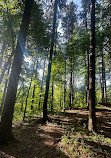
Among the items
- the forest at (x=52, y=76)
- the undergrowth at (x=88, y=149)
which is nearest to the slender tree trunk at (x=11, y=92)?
the forest at (x=52, y=76)

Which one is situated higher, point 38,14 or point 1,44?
point 38,14

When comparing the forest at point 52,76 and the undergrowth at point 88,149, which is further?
the forest at point 52,76

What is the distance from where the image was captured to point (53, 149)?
3742 millimetres

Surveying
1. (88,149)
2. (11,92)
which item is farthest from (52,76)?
(88,149)

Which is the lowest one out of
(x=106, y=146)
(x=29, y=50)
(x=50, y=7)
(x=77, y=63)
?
(x=106, y=146)

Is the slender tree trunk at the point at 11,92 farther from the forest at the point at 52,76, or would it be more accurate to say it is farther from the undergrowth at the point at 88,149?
the undergrowth at the point at 88,149

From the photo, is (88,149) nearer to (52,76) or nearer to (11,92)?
(11,92)

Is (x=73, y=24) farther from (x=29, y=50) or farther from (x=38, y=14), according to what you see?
(x=29, y=50)

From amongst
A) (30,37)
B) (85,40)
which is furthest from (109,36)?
(30,37)

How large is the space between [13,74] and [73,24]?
1477 centimetres

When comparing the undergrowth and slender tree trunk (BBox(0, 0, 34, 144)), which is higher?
slender tree trunk (BBox(0, 0, 34, 144))

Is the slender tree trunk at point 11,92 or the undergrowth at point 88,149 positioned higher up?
the slender tree trunk at point 11,92

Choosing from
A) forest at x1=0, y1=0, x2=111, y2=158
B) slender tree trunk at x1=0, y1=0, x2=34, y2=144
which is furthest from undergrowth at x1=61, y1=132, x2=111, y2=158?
slender tree trunk at x1=0, y1=0, x2=34, y2=144

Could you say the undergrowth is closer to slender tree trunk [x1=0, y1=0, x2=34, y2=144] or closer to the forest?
the forest
